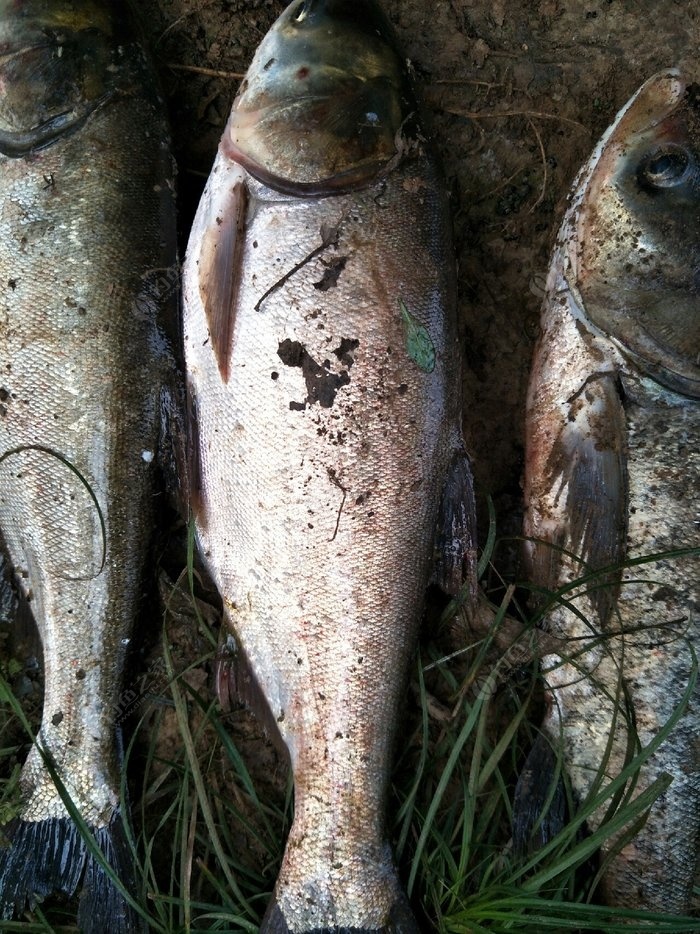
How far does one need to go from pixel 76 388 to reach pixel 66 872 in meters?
1.46

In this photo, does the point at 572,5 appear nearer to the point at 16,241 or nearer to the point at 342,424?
the point at 342,424

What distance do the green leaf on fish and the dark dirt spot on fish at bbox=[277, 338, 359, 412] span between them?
0.64 feet

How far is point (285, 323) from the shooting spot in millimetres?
2141

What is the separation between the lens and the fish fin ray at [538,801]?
2.33m

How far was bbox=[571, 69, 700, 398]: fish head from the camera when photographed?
7.40 ft

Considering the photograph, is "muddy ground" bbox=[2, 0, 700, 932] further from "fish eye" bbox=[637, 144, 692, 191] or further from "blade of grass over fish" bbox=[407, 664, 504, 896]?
"blade of grass over fish" bbox=[407, 664, 504, 896]

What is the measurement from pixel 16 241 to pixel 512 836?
7.80 ft

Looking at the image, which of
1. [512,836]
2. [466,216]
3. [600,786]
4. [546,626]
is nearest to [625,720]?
[600,786]

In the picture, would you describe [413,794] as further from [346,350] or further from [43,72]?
[43,72]

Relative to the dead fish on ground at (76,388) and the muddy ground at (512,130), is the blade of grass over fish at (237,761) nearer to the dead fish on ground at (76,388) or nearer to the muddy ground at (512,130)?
the dead fish on ground at (76,388)

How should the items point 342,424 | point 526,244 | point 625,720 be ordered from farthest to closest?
point 526,244, point 625,720, point 342,424

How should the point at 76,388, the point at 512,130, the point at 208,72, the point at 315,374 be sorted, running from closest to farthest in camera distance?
the point at 315,374 < the point at 76,388 < the point at 208,72 < the point at 512,130

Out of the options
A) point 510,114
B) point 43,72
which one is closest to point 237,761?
point 43,72

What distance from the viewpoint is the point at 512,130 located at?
9.02ft
